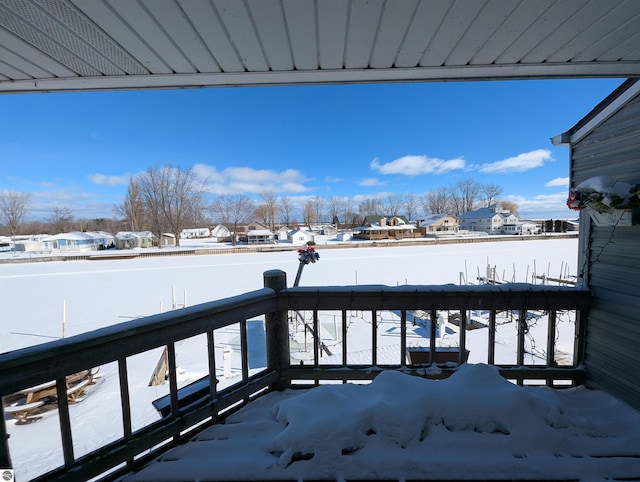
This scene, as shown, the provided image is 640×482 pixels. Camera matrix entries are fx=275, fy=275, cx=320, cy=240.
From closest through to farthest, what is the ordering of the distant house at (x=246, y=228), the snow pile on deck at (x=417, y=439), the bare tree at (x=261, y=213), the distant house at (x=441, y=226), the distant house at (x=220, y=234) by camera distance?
1. the snow pile on deck at (x=417, y=439)
2. the distant house at (x=246, y=228)
3. the distant house at (x=441, y=226)
4. the distant house at (x=220, y=234)
5. the bare tree at (x=261, y=213)

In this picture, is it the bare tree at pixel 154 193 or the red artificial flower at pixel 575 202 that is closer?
the red artificial flower at pixel 575 202

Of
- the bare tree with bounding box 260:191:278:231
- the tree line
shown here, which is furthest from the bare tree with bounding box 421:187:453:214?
the bare tree with bounding box 260:191:278:231

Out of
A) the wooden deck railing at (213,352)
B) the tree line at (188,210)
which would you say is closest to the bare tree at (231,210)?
the tree line at (188,210)

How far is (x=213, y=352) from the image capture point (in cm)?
155

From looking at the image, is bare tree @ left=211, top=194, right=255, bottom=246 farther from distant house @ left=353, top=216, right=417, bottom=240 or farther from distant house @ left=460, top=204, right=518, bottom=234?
distant house @ left=460, top=204, right=518, bottom=234

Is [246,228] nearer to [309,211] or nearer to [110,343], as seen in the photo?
[309,211]

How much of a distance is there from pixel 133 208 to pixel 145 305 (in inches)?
1330

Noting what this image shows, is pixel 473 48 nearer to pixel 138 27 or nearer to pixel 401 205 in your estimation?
pixel 138 27

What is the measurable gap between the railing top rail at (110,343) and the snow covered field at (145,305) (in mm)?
542

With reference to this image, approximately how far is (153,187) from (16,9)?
37.2 metres

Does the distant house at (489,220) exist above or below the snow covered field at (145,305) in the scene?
above

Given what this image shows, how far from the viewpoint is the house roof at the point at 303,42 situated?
3.70 ft

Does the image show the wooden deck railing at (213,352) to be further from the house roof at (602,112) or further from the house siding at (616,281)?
the house roof at (602,112)

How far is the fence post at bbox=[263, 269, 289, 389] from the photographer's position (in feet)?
5.74
